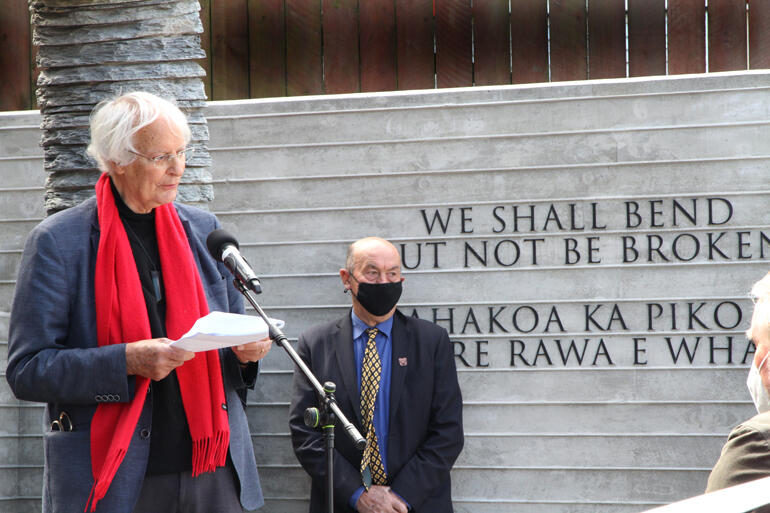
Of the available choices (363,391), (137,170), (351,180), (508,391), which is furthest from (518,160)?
(137,170)

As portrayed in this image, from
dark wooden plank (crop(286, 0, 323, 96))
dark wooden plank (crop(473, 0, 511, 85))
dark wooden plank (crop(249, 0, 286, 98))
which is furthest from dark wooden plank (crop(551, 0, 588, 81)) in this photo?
dark wooden plank (crop(249, 0, 286, 98))

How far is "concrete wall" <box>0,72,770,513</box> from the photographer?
186 inches

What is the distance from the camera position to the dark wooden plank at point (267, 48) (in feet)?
20.5

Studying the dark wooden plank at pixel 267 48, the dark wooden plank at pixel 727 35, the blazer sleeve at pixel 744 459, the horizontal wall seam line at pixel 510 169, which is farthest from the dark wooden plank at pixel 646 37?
the blazer sleeve at pixel 744 459

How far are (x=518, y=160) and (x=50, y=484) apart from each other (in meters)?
3.18

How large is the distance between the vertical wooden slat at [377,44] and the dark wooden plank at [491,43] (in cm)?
56

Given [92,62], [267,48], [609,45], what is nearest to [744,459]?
Answer: [92,62]

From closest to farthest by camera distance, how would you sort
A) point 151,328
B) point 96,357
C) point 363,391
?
point 96,357 → point 151,328 → point 363,391

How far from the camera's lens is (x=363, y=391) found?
14.2 feet

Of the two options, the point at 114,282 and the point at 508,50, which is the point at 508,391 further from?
the point at 114,282

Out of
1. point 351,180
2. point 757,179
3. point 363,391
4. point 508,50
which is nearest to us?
point 363,391

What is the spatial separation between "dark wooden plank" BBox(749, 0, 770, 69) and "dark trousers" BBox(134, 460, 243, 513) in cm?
460

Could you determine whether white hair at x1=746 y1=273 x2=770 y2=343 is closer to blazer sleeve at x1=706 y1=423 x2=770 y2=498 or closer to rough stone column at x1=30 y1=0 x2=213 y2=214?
blazer sleeve at x1=706 y1=423 x2=770 y2=498

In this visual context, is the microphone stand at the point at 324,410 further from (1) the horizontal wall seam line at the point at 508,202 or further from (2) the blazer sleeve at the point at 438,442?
(1) the horizontal wall seam line at the point at 508,202
